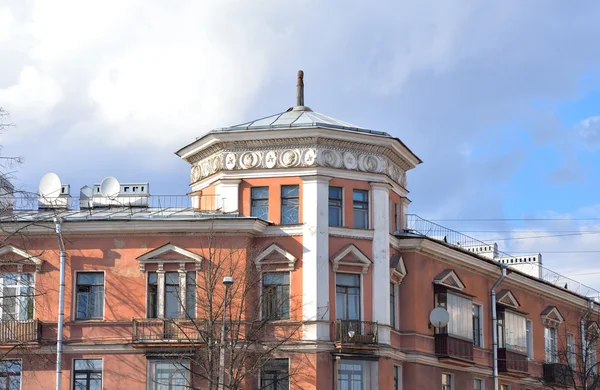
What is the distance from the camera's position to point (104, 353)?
136ft

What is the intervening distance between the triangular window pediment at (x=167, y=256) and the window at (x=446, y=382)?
1248 centimetres

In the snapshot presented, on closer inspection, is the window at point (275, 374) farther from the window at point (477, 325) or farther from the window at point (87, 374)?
the window at point (477, 325)

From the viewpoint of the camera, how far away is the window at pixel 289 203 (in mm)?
42844

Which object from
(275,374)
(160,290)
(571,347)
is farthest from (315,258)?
(571,347)

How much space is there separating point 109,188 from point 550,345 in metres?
26.1

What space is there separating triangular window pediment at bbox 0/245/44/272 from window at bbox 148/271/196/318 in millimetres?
4204

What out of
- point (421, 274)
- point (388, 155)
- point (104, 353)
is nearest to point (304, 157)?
point (388, 155)

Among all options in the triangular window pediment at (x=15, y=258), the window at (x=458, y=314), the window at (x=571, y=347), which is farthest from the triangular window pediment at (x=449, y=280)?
the triangular window pediment at (x=15, y=258)

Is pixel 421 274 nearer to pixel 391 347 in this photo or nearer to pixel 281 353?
pixel 391 347

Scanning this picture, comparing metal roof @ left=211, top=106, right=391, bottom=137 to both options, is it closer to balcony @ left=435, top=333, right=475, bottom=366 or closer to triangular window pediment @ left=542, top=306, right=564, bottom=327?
balcony @ left=435, top=333, right=475, bottom=366

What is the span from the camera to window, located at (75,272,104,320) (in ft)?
138

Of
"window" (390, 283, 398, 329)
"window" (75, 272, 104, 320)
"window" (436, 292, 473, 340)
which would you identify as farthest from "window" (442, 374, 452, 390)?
"window" (75, 272, 104, 320)

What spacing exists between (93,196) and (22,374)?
24.9 ft

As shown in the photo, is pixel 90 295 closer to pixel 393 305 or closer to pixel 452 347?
pixel 393 305
